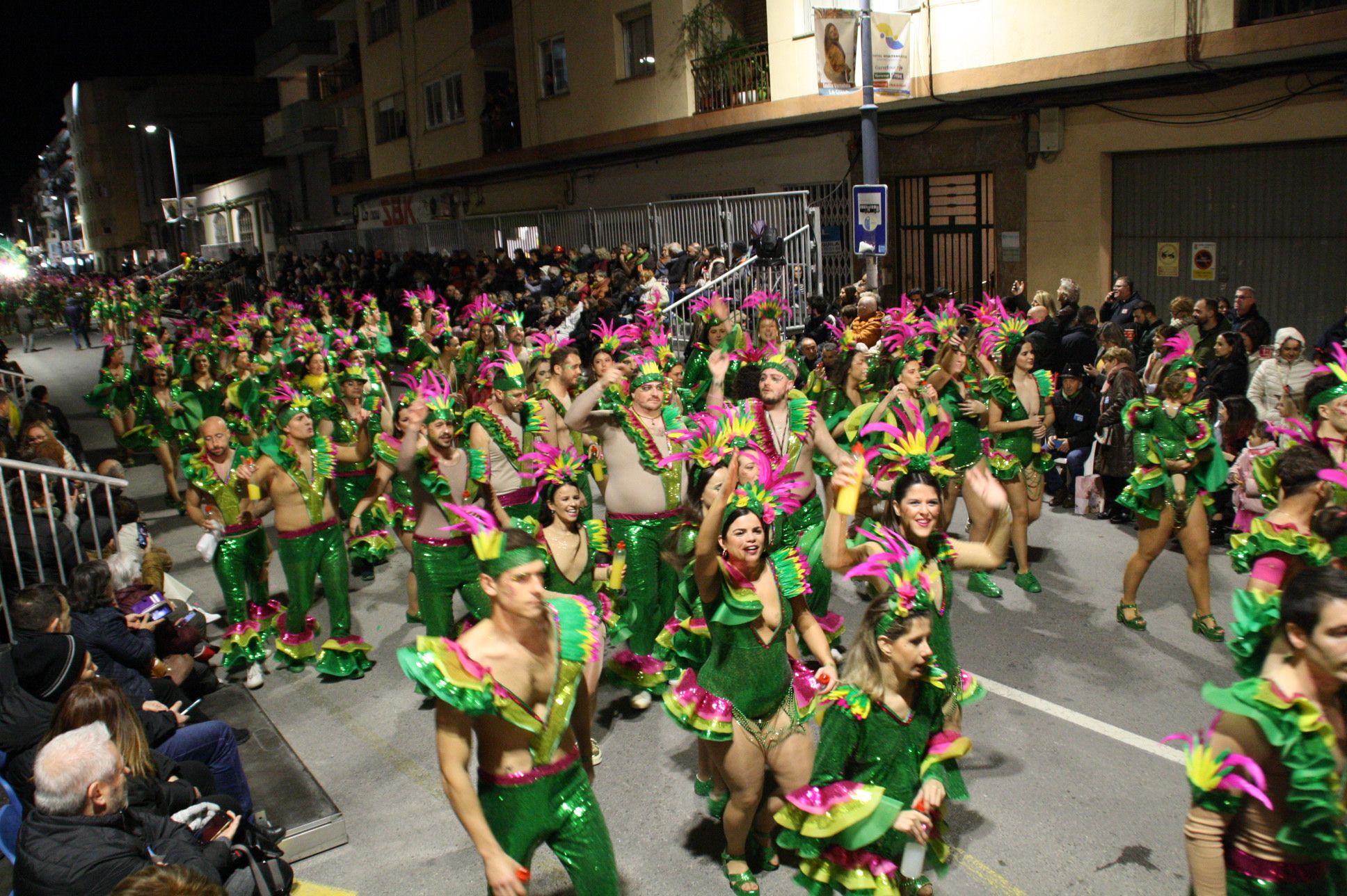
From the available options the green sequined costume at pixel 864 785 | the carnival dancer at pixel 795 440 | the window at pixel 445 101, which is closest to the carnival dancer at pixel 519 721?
the green sequined costume at pixel 864 785

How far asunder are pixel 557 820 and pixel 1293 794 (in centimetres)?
227

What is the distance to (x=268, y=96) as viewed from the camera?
220ft

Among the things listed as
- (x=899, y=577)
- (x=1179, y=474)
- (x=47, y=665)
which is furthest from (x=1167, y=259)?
(x=47, y=665)

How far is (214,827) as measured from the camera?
14.9 feet

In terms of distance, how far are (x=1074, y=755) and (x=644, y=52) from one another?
17.4 m

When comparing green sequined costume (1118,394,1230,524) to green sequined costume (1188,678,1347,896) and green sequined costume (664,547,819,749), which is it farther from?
green sequined costume (1188,678,1347,896)

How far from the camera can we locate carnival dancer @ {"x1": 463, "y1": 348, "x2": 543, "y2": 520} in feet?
24.3

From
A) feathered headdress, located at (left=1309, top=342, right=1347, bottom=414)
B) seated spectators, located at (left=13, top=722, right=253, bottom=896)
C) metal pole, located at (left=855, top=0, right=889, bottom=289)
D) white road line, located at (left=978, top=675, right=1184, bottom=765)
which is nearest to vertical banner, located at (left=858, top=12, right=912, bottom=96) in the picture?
metal pole, located at (left=855, top=0, right=889, bottom=289)

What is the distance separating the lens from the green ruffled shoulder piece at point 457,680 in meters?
3.50

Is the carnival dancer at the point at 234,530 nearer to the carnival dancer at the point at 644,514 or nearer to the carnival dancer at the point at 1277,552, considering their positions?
the carnival dancer at the point at 644,514

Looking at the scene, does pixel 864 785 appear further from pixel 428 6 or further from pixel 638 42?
pixel 428 6

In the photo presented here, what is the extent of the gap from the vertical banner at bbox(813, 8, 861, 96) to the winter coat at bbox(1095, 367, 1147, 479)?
5290 millimetres

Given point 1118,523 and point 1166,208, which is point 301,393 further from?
point 1166,208

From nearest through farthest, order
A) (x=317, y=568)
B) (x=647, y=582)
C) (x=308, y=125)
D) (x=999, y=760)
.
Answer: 1. (x=999, y=760)
2. (x=647, y=582)
3. (x=317, y=568)
4. (x=308, y=125)
